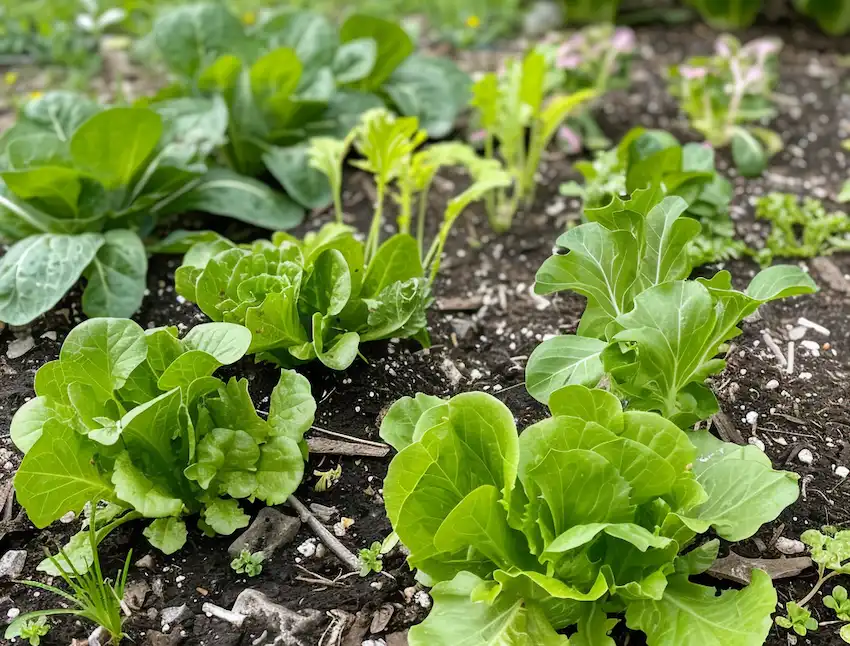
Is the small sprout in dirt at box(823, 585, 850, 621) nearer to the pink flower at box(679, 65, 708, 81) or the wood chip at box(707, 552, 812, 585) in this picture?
the wood chip at box(707, 552, 812, 585)

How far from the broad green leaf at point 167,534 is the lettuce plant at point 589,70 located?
2.42 m

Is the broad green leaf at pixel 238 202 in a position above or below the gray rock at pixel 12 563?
above

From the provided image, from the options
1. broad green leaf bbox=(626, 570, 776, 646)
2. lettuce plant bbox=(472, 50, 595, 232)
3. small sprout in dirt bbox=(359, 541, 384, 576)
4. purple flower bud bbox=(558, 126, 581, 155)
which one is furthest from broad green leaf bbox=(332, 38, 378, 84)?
broad green leaf bbox=(626, 570, 776, 646)

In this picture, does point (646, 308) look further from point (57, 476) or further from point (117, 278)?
point (117, 278)

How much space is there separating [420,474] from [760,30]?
4.35 m

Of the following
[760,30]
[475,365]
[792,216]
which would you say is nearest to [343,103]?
[475,365]

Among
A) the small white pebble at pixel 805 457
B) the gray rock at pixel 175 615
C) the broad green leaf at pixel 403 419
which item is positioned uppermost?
the broad green leaf at pixel 403 419

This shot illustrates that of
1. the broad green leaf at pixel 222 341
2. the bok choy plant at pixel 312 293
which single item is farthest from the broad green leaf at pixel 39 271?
the broad green leaf at pixel 222 341

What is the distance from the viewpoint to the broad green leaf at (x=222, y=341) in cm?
207

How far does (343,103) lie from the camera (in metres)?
3.69

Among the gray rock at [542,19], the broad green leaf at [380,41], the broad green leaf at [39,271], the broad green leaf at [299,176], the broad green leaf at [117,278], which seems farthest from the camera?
the gray rock at [542,19]

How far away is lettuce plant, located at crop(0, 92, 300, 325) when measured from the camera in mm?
2719

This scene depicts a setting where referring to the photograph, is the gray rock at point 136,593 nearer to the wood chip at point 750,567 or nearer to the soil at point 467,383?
the soil at point 467,383

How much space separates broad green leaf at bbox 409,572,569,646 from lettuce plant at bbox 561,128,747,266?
1580mm
